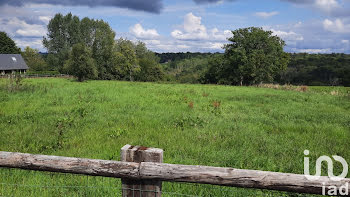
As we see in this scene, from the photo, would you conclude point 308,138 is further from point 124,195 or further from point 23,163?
point 23,163

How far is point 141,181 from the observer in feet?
8.09

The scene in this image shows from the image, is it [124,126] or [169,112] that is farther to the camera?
[169,112]

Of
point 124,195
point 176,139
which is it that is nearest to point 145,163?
point 124,195

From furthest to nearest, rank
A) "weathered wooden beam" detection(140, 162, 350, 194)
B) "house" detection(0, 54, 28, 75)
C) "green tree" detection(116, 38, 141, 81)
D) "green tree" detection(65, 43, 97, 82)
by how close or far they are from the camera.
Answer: "green tree" detection(116, 38, 141, 81) → "house" detection(0, 54, 28, 75) → "green tree" detection(65, 43, 97, 82) → "weathered wooden beam" detection(140, 162, 350, 194)

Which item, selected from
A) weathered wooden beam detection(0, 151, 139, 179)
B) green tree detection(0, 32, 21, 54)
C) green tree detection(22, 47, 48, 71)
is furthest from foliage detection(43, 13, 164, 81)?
weathered wooden beam detection(0, 151, 139, 179)

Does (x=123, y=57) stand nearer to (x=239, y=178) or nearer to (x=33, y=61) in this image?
(x=33, y=61)

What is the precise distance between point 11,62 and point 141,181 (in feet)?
211

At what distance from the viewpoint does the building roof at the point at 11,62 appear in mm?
51781

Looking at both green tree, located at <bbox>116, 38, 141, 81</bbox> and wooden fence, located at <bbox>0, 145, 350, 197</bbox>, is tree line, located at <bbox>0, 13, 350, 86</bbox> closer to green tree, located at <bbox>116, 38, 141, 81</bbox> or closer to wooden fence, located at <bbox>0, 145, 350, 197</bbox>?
green tree, located at <bbox>116, 38, 141, 81</bbox>

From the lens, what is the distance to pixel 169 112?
1143 cm

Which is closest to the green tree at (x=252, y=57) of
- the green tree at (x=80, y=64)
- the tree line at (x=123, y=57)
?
the tree line at (x=123, y=57)

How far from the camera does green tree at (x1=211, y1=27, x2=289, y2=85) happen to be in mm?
47031

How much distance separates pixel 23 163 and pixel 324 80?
92186 millimetres

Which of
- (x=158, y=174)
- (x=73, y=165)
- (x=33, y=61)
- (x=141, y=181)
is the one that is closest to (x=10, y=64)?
(x=33, y=61)
